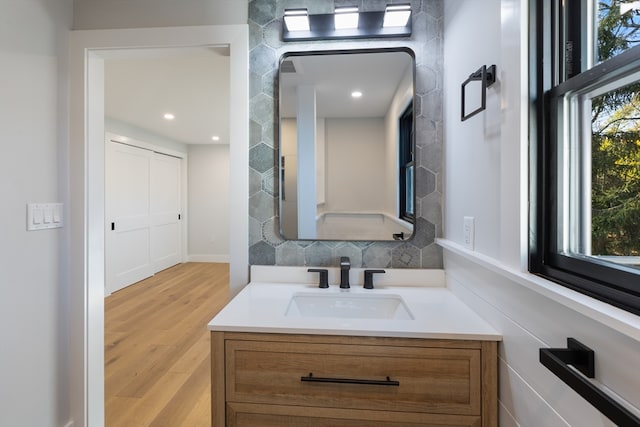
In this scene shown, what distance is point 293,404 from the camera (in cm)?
98

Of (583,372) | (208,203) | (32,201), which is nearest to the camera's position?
(583,372)

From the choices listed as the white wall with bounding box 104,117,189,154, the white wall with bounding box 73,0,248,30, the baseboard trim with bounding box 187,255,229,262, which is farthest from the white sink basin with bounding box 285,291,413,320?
the baseboard trim with bounding box 187,255,229,262

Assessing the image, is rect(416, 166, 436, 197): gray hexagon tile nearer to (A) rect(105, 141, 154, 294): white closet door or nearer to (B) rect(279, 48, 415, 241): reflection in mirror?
(B) rect(279, 48, 415, 241): reflection in mirror

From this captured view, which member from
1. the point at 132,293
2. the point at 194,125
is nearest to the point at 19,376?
the point at 132,293

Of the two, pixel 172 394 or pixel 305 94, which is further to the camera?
pixel 172 394

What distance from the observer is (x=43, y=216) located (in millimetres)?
1360

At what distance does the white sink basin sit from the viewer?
134cm

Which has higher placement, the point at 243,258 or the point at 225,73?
the point at 225,73

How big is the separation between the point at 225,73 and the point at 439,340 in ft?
8.82

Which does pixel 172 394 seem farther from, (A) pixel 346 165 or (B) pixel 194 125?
(B) pixel 194 125

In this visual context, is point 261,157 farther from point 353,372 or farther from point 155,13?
point 353,372

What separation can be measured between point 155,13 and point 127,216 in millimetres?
3824

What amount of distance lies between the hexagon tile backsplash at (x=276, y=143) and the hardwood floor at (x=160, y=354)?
1.17m

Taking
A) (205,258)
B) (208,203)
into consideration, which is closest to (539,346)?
(208,203)
